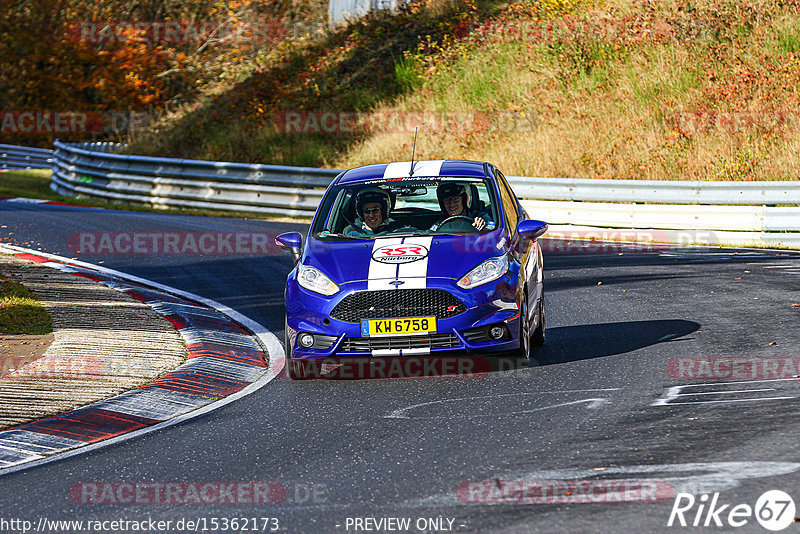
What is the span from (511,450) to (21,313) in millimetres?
6630

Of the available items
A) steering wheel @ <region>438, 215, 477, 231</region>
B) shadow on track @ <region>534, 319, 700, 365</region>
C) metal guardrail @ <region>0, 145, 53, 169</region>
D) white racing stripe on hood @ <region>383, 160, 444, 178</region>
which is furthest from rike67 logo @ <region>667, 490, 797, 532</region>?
metal guardrail @ <region>0, 145, 53, 169</region>

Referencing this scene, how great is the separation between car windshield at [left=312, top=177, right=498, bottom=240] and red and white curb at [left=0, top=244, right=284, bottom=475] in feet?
4.50

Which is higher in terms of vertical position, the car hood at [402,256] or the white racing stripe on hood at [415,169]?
the white racing stripe on hood at [415,169]

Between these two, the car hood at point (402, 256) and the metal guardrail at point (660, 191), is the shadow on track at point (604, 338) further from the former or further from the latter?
the metal guardrail at point (660, 191)

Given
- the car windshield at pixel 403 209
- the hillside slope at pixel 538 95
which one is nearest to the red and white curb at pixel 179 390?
the car windshield at pixel 403 209

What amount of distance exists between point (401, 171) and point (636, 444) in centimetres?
449

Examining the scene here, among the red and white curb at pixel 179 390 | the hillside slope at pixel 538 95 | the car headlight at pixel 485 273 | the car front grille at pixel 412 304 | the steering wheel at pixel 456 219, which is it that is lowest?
the red and white curb at pixel 179 390

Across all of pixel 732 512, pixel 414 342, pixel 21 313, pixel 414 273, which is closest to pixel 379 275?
pixel 414 273

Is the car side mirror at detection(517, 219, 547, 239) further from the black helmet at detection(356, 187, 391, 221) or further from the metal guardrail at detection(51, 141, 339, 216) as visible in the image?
the metal guardrail at detection(51, 141, 339, 216)

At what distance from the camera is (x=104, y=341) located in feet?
33.2

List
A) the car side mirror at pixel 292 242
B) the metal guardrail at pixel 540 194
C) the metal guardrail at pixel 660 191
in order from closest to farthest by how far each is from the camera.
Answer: the car side mirror at pixel 292 242
the metal guardrail at pixel 660 191
the metal guardrail at pixel 540 194

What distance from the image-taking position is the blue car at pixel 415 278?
27.3 feet

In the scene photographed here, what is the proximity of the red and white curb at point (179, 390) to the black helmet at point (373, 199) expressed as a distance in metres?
1.55

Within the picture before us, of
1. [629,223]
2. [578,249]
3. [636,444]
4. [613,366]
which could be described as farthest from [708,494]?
[629,223]
